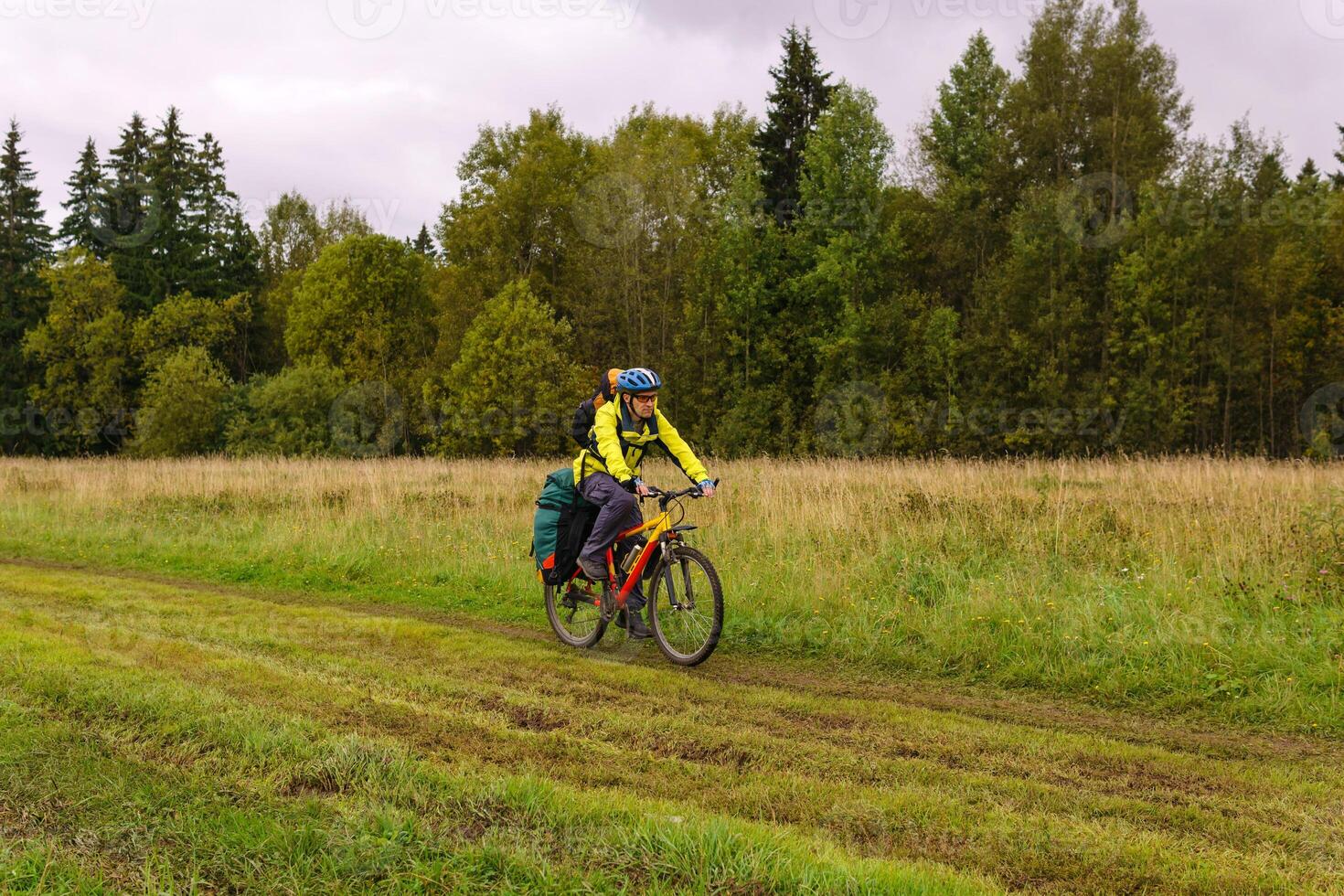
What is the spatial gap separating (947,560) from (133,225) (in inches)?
2386

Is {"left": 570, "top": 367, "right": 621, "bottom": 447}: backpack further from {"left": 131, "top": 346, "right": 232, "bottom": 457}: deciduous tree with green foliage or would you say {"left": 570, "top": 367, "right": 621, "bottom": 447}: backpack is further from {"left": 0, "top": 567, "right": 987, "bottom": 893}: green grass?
{"left": 131, "top": 346, "right": 232, "bottom": 457}: deciduous tree with green foliage

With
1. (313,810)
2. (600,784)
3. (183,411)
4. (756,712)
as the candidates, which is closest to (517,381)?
(183,411)

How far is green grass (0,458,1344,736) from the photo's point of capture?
7.11 m

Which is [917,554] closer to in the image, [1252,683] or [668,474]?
[1252,683]

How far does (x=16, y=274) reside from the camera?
56.8 m

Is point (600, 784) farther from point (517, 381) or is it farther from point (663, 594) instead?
point (517, 381)

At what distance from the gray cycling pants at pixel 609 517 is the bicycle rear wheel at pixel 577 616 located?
391 millimetres

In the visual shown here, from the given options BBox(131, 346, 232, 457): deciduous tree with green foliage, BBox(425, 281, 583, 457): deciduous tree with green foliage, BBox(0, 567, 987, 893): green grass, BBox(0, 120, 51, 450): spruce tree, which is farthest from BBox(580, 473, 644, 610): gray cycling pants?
BBox(0, 120, 51, 450): spruce tree

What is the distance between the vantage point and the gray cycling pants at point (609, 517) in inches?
316

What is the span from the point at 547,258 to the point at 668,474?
35397 mm

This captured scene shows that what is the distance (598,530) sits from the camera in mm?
8102

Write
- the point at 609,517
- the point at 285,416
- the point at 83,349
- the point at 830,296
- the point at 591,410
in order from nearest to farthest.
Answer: the point at 609,517 < the point at 591,410 < the point at 830,296 < the point at 285,416 < the point at 83,349

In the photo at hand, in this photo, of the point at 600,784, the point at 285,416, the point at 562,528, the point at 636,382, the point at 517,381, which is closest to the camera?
the point at 600,784

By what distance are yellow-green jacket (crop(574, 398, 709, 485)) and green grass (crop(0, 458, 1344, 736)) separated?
1.79m
